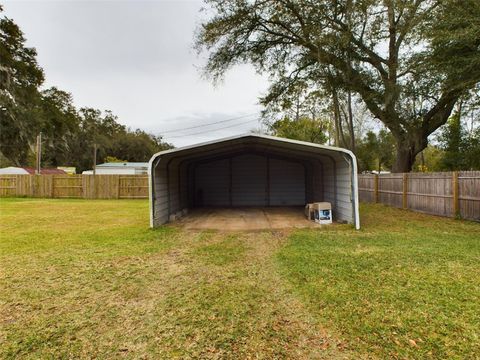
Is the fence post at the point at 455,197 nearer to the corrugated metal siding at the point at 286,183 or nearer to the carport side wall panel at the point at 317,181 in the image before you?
the carport side wall panel at the point at 317,181

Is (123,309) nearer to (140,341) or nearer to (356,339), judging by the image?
(140,341)

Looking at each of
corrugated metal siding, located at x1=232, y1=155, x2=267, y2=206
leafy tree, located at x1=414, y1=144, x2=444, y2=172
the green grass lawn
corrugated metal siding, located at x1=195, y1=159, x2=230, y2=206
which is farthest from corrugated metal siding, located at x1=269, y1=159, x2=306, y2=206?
leafy tree, located at x1=414, y1=144, x2=444, y2=172

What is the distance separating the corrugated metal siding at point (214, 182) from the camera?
576 inches

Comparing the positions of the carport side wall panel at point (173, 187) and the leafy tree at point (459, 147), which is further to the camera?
the leafy tree at point (459, 147)

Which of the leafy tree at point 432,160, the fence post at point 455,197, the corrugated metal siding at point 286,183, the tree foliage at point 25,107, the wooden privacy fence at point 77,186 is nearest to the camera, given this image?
the fence post at point 455,197

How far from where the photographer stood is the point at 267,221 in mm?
9336

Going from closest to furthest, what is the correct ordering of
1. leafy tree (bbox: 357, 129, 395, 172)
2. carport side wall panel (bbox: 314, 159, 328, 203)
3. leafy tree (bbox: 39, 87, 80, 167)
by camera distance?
carport side wall panel (bbox: 314, 159, 328, 203) → leafy tree (bbox: 39, 87, 80, 167) → leafy tree (bbox: 357, 129, 395, 172)

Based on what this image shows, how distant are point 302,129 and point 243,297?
2223cm

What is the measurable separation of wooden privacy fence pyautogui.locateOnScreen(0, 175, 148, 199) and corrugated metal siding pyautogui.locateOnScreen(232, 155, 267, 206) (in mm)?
5928

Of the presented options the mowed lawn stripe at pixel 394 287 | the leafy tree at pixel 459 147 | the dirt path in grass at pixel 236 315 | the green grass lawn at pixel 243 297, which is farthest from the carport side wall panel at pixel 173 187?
the leafy tree at pixel 459 147

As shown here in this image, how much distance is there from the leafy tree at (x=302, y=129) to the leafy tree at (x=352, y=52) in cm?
882

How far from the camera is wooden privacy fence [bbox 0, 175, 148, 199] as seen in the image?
710 inches

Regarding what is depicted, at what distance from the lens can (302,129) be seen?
2466 cm

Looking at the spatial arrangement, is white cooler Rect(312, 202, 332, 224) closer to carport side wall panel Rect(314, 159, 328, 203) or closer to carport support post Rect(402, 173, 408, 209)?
carport side wall panel Rect(314, 159, 328, 203)
